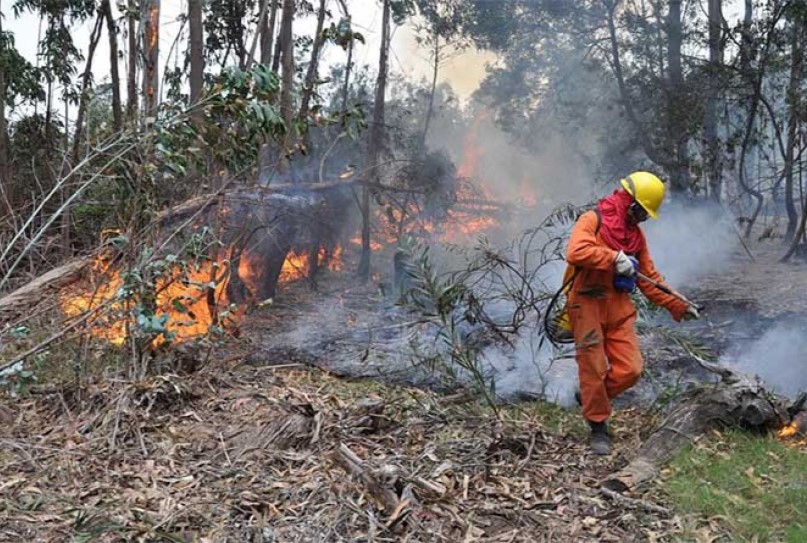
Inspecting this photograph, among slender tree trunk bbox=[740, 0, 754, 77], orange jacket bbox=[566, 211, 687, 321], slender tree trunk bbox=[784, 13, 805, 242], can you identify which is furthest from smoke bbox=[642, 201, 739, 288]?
orange jacket bbox=[566, 211, 687, 321]

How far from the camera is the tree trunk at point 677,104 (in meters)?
15.0

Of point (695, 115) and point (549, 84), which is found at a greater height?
point (549, 84)

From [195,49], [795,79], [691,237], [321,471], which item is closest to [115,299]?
[321,471]

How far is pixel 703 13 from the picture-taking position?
17.2 meters

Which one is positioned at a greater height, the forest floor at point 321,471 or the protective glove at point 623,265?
the protective glove at point 623,265

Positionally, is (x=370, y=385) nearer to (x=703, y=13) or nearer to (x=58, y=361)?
(x=58, y=361)

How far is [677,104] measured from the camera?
49.1 ft

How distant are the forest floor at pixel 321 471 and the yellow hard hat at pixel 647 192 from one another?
1449 mm

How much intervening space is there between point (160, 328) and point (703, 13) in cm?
1711

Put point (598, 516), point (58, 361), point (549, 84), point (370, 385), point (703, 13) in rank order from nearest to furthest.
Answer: point (598, 516), point (58, 361), point (370, 385), point (703, 13), point (549, 84)

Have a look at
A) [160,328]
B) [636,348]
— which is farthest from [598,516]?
[160,328]

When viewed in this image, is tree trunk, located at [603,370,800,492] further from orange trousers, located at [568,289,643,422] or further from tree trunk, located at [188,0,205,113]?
tree trunk, located at [188,0,205,113]

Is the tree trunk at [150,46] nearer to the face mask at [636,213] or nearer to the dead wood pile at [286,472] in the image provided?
the dead wood pile at [286,472]

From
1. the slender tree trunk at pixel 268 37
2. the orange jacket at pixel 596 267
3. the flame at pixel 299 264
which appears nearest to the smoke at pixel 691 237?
the flame at pixel 299 264
